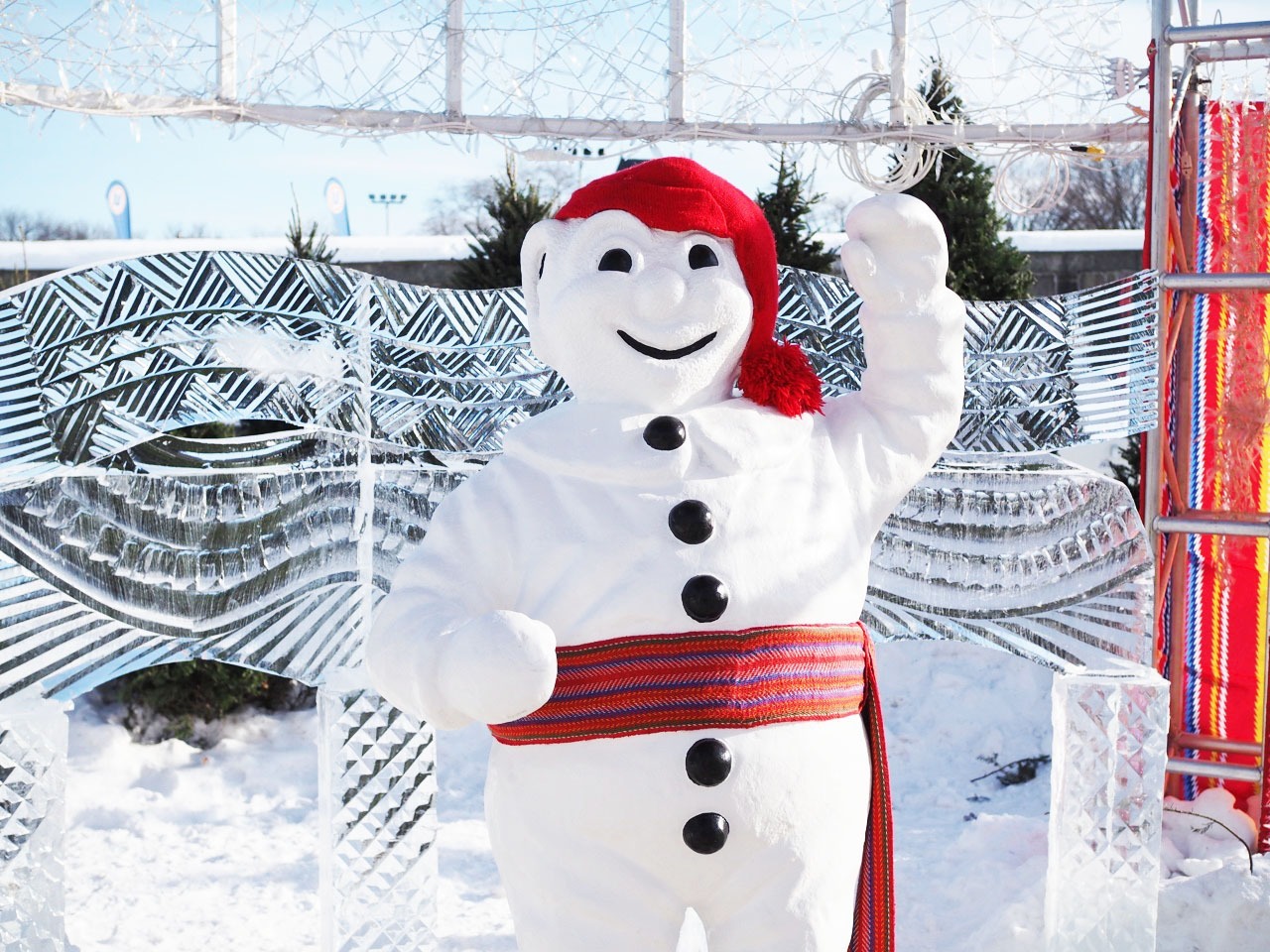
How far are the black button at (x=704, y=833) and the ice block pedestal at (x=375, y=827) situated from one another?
115 centimetres

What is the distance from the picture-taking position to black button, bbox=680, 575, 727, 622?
203 centimetres

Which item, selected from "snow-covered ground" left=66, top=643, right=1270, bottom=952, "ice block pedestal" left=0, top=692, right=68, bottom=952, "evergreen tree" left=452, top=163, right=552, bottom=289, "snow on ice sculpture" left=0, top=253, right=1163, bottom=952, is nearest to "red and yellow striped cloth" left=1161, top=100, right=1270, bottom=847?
"snow-covered ground" left=66, top=643, right=1270, bottom=952

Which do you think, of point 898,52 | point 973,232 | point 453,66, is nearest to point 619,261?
point 453,66

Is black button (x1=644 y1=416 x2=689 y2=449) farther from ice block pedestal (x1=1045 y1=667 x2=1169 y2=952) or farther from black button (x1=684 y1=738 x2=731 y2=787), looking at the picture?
ice block pedestal (x1=1045 y1=667 x2=1169 y2=952)

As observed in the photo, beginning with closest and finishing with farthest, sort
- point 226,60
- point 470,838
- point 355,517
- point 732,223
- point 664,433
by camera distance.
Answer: point 664,433 → point 732,223 → point 355,517 → point 226,60 → point 470,838

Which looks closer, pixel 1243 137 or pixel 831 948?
pixel 831 948

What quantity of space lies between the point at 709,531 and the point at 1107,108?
246cm

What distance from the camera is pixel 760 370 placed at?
88.1 inches

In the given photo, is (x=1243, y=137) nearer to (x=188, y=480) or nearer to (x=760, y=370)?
(x=760, y=370)

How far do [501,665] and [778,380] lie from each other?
707 mm

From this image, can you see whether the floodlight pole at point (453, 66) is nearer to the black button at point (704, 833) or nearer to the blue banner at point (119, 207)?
the black button at point (704, 833)

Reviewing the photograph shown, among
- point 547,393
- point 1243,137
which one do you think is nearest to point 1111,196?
point 1243,137

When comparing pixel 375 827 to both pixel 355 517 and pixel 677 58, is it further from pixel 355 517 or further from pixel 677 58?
pixel 677 58

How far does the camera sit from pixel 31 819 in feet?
9.43
